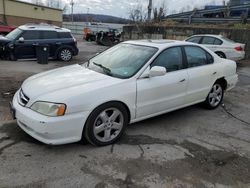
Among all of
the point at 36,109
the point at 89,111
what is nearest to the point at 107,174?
the point at 89,111

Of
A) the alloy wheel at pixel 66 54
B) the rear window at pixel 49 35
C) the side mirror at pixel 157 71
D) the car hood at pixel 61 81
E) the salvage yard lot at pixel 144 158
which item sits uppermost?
the rear window at pixel 49 35

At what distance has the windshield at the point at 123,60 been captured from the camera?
4383mm

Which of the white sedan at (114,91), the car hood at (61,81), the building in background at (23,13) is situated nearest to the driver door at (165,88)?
the white sedan at (114,91)

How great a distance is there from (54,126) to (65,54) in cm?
994

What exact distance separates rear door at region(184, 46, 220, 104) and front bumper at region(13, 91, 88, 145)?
2.35 m

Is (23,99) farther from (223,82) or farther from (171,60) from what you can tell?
(223,82)

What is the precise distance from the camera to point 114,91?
390 cm

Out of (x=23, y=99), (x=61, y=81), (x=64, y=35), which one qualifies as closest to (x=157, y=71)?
(x=61, y=81)

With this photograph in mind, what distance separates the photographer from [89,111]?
3.66 meters

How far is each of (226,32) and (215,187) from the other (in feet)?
45.7

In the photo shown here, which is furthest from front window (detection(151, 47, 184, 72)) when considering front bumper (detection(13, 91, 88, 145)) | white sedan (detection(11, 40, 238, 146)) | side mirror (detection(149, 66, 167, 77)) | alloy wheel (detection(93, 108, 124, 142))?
front bumper (detection(13, 91, 88, 145))

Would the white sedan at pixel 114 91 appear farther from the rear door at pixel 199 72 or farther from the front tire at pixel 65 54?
the front tire at pixel 65 54

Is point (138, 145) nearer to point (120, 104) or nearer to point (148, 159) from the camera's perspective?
point (148, 159)

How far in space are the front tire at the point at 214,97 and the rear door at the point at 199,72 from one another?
221 millimetres
